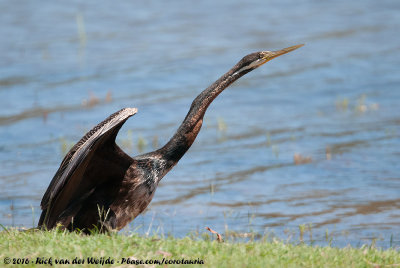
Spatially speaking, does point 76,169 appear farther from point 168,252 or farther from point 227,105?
point 227,105

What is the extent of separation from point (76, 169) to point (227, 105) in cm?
830

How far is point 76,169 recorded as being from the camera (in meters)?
5.67

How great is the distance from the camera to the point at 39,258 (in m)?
4.77

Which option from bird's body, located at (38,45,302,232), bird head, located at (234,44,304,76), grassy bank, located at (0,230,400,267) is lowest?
grassy bank, located at (0,230,400,267)

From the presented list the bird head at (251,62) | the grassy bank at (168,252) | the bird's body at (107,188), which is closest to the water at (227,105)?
the bird's body at (107,188)

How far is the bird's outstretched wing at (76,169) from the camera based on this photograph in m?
5.66

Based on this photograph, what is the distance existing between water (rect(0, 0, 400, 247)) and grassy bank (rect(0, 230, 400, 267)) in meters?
0.94

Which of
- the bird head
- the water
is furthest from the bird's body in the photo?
the bird head

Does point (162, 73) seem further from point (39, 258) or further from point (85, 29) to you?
point (39, 258)

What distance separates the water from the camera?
8.98m

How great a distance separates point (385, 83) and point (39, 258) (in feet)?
35.0

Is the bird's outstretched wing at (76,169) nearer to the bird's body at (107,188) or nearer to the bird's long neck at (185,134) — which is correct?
the bird's body at (107,188)

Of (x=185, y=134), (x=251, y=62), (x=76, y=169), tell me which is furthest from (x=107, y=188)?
(x=251, y=62)

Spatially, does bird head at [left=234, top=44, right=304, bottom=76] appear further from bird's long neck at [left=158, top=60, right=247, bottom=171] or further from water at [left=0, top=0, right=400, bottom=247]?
water at [left=0, top=0, right=400, bottom=247]
